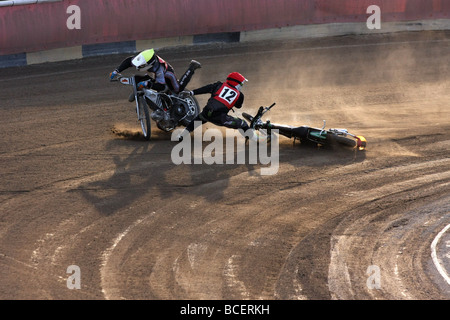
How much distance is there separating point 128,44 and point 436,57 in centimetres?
941

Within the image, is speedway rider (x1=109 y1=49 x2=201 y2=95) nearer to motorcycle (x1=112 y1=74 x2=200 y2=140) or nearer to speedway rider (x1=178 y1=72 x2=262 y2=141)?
motorcycle (x1=112 y1=74 x2=200 y2=140)

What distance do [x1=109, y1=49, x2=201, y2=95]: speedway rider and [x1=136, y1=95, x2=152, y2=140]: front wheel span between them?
0.31 meters

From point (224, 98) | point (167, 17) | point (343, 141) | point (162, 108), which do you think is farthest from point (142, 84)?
point (167, 17)

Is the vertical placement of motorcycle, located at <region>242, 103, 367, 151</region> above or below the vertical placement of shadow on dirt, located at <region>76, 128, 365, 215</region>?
above

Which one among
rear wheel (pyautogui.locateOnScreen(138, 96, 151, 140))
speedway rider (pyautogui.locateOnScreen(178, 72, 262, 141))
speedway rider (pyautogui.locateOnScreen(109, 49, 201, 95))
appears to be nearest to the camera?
speedway rider (pyautogui.locateOnScreen(178, 72, 262, 141))

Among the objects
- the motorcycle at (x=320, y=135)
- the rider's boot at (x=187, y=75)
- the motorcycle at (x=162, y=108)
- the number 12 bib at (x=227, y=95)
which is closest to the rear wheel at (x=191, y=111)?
the motorcycle at (x=162, y=108)

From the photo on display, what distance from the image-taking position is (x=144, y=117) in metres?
13.0

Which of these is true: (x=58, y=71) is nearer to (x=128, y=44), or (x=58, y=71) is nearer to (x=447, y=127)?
(x=128, y=44)

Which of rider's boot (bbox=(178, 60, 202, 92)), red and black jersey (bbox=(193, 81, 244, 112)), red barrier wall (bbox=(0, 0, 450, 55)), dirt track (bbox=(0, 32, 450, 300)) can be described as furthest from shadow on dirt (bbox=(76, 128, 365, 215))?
red barrier wall (bbox=(0, 0, 450, 55))

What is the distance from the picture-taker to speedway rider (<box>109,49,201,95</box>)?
1279cm

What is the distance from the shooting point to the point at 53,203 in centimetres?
1047

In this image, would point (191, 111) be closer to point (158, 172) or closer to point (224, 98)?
point (224, 98)

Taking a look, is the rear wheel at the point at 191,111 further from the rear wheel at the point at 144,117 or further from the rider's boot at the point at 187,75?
the rear wheel at the point at 144,117
